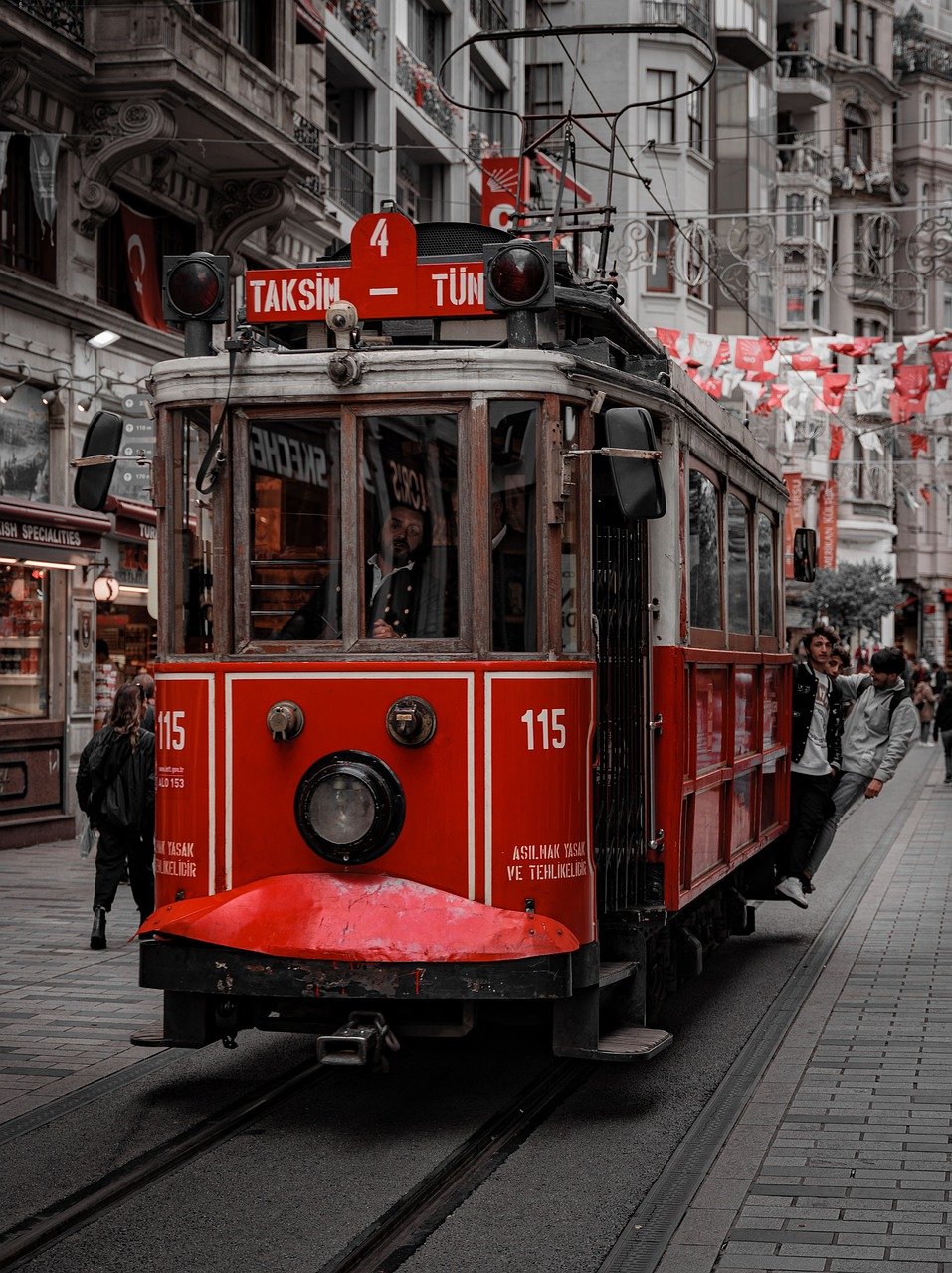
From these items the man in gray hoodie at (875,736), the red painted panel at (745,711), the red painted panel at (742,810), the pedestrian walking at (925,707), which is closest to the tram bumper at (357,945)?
the red painted panel at (742,810)

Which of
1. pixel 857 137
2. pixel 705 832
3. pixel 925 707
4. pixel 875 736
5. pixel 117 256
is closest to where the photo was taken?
pixel 705 832

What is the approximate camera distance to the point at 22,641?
709 inches

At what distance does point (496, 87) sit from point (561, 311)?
30.7 metres

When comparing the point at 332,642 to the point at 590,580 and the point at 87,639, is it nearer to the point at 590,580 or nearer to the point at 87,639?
the point at 590,580

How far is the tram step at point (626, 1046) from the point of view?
22.4 feet

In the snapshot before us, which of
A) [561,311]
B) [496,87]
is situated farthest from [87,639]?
[496,87]

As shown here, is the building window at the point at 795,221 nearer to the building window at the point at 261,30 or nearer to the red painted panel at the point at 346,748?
the building window at the point at 261,30

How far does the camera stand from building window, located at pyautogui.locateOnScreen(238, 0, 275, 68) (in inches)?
858

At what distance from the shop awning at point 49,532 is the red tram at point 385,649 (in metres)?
9.64

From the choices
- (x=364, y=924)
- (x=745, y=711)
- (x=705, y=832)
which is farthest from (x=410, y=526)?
(x=745, y=711)

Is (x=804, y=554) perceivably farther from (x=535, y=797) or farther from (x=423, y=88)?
(x=423, y=88)

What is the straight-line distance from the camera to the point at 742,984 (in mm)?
10320

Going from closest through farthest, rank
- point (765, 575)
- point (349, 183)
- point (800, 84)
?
point (765, 575)
point (349, 183)
point (800, 84)

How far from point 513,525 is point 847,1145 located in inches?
102
